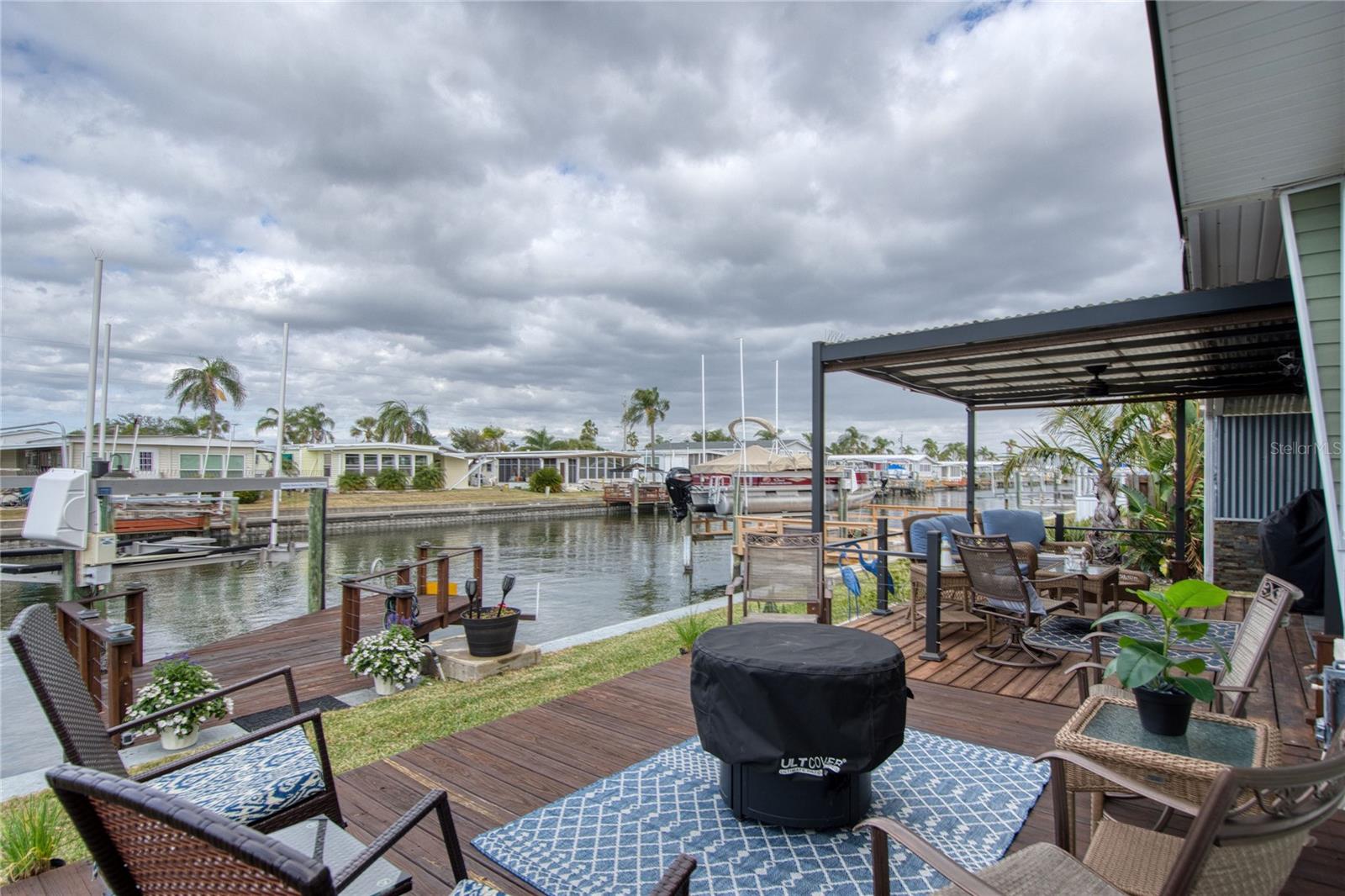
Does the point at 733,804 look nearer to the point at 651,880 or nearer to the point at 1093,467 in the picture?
the point at 651,880

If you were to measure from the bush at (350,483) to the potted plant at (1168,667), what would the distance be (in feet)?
Result: 118

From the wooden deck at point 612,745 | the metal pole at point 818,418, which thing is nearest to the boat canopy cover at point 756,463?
the metal pole at point 818,418

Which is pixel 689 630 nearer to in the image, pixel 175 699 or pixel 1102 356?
pixel 175 699

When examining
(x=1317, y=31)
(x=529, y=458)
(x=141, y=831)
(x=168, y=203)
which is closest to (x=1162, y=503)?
(x=1317, y=31)

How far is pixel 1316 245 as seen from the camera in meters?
2.96

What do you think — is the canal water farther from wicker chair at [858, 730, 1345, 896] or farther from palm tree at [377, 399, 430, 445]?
palm tree at [377, 399, 430, 445]

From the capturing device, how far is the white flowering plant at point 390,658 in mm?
5348

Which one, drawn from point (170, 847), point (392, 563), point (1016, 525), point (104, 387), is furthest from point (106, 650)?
point (392, 563)

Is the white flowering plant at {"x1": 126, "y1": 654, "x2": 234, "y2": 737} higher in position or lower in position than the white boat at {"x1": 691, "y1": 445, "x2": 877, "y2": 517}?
lower

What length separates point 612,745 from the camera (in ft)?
10.8

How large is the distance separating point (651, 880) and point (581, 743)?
50.2 inches

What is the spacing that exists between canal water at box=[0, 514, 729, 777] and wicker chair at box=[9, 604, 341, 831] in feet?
13.2

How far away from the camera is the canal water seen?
685cm

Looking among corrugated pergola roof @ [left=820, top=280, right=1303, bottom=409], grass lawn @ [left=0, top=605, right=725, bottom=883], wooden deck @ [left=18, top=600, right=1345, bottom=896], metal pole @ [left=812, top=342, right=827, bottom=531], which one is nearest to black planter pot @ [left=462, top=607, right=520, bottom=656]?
grass lawn @ [left=0, top=605, right=725, bottom=883]
